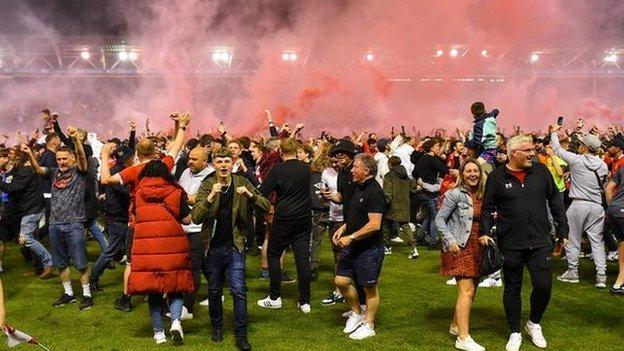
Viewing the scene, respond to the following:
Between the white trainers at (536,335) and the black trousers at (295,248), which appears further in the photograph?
the black trousers at (295,248)

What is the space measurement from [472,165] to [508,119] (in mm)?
33356

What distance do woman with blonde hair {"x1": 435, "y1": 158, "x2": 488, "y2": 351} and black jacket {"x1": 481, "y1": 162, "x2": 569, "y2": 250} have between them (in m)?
0.14

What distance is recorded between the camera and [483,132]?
23.9 ft

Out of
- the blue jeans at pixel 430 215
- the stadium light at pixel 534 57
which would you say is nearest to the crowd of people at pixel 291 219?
the blue jeans at pixel 430 215

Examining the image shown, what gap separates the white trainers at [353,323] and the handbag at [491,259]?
4.87 ft

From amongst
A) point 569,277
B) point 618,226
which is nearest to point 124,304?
point 569,277

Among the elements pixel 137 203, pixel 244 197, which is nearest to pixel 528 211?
pixel 244 197

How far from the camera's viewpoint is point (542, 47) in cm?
3475

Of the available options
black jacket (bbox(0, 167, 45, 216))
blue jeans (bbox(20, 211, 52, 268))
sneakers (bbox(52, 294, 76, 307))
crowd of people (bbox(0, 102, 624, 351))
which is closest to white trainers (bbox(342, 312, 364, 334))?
crowd of people (bbox(0, 102, 624, 351))

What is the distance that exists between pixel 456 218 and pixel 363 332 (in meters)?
1.51

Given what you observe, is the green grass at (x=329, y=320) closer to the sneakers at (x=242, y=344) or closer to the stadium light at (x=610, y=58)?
the sneakers at (x=242, y=344)

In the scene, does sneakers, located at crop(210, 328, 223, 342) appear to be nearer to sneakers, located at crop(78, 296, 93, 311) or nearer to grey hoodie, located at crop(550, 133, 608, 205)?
sneakers, located at crop(78, 296, 93, 311)

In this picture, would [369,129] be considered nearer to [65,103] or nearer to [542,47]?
[542,47]

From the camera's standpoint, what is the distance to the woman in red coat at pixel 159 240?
5.28 m
